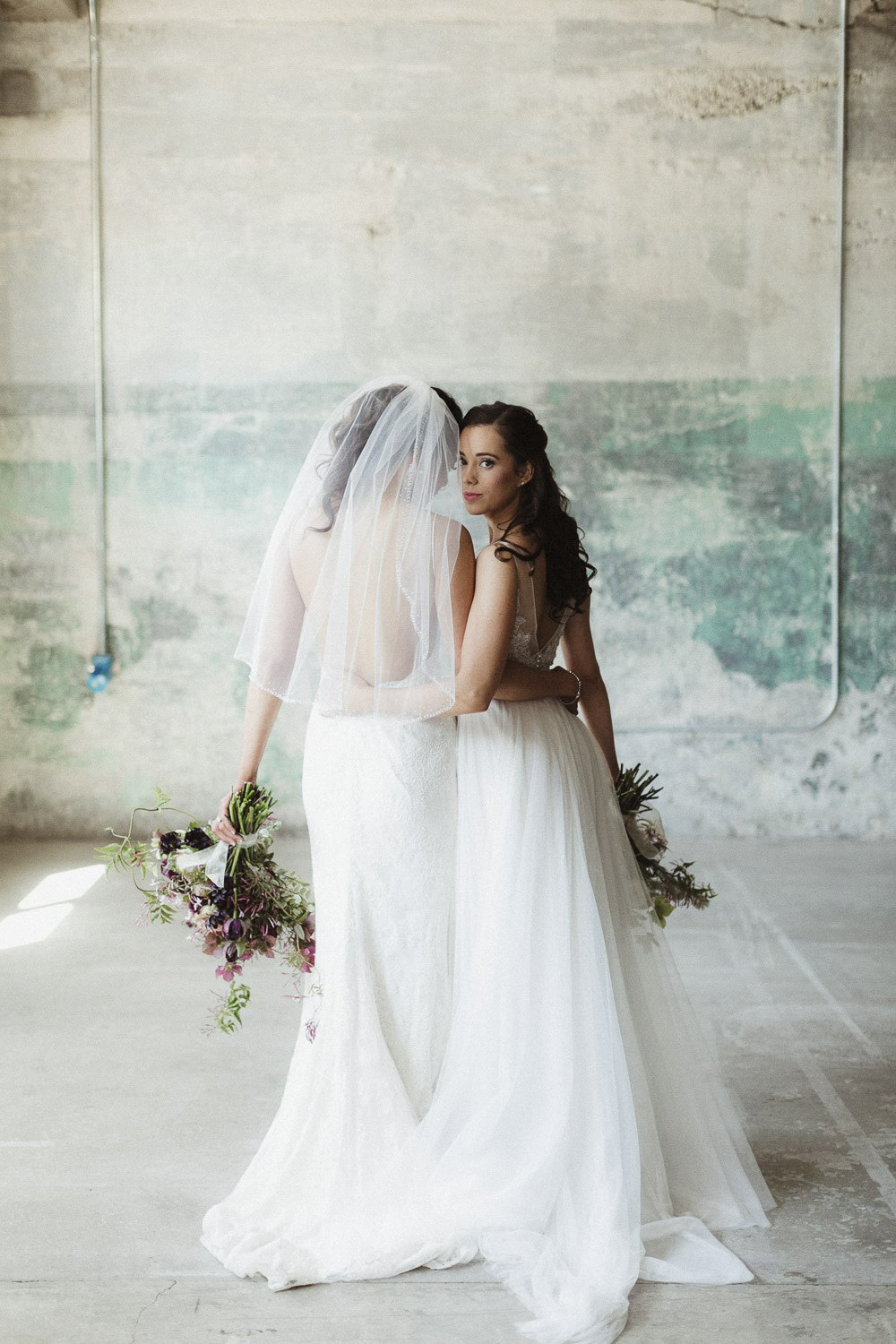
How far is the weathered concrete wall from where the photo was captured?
7258 mm

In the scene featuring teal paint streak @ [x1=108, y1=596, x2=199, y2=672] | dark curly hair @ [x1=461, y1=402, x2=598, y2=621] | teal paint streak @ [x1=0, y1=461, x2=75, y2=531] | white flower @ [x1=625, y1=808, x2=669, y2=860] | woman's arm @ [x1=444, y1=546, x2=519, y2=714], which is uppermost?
teal paint streak @ [x1=0, y1=461, x2=75, y2=531]

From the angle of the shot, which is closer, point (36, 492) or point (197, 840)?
point (197, 840)

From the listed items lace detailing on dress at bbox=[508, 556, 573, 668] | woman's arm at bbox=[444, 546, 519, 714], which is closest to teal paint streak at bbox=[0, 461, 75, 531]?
lace detailing on dress at bbox=[508, 556, 573, 668]

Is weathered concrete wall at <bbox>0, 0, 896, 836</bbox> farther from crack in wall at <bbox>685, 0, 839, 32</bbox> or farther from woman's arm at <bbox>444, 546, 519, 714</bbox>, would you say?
woman's arm at <bbox>444, 546, 519, 714</bbox>

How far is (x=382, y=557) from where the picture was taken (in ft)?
9.18

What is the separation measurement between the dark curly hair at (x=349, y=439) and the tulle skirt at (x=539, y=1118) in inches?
23.6

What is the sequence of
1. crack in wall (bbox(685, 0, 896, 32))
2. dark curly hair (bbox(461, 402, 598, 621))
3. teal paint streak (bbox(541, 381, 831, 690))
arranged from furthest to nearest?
1. teal paint streak (bbox(541, 381, 831, 690))
2. crack in wall (bbox(685, 0, 896, 32))
3. dark curly hair (bbox(461, 402, 598, 621))

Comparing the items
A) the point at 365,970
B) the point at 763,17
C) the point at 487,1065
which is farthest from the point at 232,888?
the point at 763,17

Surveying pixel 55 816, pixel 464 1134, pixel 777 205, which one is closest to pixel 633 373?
pixel 777 205

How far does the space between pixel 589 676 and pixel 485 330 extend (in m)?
4.59

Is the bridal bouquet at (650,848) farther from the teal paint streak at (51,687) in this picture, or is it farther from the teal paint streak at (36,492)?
the teal paint streak at (36,492)

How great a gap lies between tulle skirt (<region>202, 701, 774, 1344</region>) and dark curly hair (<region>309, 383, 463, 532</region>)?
60 cm

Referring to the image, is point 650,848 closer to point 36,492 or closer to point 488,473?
point 488,473

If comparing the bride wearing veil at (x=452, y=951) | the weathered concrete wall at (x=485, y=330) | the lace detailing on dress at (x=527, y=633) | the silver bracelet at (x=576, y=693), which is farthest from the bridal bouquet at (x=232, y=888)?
the weathered concrete wall at (x=485, y=330)
